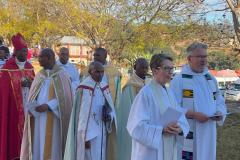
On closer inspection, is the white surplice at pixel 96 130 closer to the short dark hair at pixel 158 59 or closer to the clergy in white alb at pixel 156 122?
the clergy in white alb at pixel 156 122

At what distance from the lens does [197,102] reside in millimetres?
6246

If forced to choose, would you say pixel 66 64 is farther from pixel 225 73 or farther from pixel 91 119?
pixel 225 73

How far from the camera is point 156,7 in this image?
19.0 meters

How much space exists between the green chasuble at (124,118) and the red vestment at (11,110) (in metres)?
1.68

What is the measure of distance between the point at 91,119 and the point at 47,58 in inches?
48.9

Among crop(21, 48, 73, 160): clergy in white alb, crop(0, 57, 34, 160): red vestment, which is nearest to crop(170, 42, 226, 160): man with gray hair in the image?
crop(21, 48, 73, 160): clergy in white alb

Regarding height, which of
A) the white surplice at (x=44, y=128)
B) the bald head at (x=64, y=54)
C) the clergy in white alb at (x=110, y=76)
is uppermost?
the bald head at (x=64, y=54)

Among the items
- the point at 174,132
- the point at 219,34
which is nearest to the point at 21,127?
the point at 174,132

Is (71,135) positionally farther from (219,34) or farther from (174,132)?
(219,34)

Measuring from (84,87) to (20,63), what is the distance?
202 centimetres

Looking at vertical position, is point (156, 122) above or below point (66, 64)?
below

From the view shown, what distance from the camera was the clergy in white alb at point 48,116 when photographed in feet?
23.8

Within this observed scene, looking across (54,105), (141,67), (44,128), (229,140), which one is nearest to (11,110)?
(44,128)

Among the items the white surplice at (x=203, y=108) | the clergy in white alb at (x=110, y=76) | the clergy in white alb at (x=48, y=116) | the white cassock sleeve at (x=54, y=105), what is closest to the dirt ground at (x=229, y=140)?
the clergy in white alb at (x=110, y=76)
